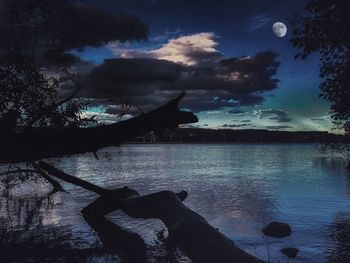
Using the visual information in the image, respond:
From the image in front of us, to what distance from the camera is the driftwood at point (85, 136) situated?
29.0 feet

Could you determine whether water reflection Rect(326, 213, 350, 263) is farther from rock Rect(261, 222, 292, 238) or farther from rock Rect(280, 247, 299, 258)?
rock Rect(261, 222, 292, 238)

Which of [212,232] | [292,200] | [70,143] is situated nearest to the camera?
[70,143]

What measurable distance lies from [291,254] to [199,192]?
2935 centimetres

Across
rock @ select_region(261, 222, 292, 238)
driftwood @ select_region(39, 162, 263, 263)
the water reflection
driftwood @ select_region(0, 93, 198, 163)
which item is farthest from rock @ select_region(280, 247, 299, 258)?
driftwood @ select_region(0, 93, 198, 163)

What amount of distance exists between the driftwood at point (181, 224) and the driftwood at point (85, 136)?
20.0 feet

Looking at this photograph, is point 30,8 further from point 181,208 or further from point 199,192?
point 199,192

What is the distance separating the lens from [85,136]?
8898mm

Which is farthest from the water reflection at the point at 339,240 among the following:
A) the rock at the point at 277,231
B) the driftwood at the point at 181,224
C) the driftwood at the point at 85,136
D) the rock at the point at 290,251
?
the driftwood at the point at 85,136

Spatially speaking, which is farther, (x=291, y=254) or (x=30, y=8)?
(x=291, y=254)

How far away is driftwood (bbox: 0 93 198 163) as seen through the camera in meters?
8.83

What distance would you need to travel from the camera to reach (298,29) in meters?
10.8

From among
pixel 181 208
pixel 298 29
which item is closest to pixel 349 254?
pixel 181 208

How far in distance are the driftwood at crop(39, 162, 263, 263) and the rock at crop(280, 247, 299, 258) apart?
4.68 m

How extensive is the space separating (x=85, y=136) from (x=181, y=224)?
7205 millimetres
